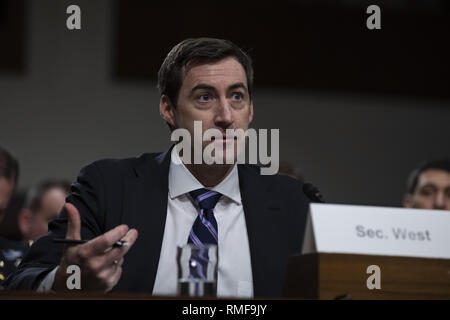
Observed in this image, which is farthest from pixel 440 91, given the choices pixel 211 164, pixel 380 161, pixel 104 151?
pixel 211 164

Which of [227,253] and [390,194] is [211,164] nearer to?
[227,253]

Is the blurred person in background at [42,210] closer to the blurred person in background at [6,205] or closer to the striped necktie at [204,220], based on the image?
the blurred person in background at [6,205]

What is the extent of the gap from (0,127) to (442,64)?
13.4ft

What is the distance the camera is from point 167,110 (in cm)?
233

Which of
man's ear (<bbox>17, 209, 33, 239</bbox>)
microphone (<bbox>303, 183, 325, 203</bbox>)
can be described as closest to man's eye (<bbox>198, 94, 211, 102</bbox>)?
microphone (<bbox>303, 183, 325, 203</bbox>)

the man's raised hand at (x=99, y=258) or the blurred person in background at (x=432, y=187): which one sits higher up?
the man's raised hand at (x=99, y=258)

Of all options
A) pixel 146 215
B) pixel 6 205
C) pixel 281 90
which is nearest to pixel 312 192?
pixel 146 215

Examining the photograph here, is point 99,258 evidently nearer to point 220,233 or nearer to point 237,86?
point 220,233

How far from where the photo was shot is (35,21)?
19.8 feet

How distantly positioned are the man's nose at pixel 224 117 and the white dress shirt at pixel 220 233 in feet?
0.62

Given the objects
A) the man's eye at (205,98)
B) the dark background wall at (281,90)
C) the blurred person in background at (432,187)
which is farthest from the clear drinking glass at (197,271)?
the dark background wall at (281,90)

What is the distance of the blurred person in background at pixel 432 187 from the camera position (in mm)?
3500

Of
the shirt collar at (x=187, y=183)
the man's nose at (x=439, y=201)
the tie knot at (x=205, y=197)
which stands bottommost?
the man's nose at (x=439, y=201)

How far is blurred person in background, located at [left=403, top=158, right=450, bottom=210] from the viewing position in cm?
350
